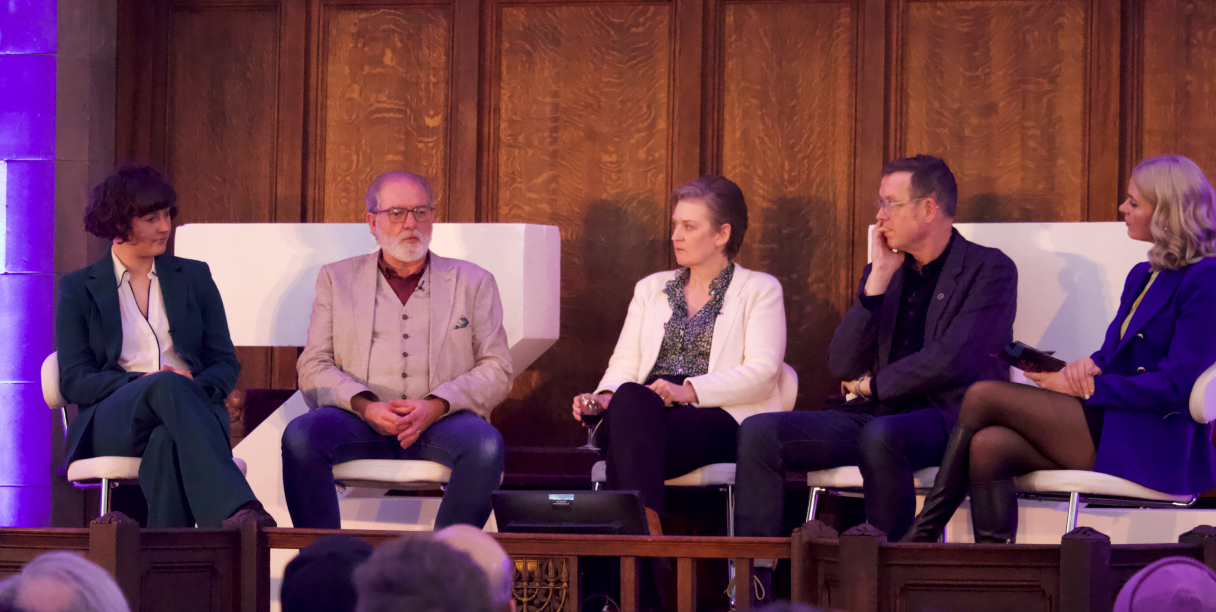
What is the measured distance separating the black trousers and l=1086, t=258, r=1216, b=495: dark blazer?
0.97 m

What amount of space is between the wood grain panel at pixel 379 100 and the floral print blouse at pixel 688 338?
1.33 metres

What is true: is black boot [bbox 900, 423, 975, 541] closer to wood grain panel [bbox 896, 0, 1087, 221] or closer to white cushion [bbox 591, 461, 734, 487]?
white cushion [bbox 591, 461, 734, 487]

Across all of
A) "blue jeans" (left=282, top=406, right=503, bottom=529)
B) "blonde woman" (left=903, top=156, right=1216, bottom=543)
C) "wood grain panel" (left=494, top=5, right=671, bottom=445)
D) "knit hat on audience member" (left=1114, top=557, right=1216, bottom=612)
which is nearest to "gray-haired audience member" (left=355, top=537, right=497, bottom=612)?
"knit hat on audience member" (left=1114, top=557, right=1216, bottom=612)

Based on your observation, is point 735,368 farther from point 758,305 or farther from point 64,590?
A: point 64,590

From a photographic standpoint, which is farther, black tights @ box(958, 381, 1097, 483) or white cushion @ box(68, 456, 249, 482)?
white cushion @ box(68, 456, 249, 482)

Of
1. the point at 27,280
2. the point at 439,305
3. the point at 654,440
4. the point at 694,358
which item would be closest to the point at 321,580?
the point at 654,440

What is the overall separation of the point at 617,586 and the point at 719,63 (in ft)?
7.13

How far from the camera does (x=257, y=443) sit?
3.84 meters

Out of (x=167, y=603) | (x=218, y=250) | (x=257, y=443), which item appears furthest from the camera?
(x=218, y=250)

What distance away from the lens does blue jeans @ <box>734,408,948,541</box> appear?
→ 3055mm

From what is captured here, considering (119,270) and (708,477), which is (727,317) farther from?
(119,270)

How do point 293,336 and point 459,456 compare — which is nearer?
point 459,456

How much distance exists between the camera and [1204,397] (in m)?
2.85

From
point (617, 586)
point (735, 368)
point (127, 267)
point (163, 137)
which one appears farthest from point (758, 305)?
point (163, 137)
